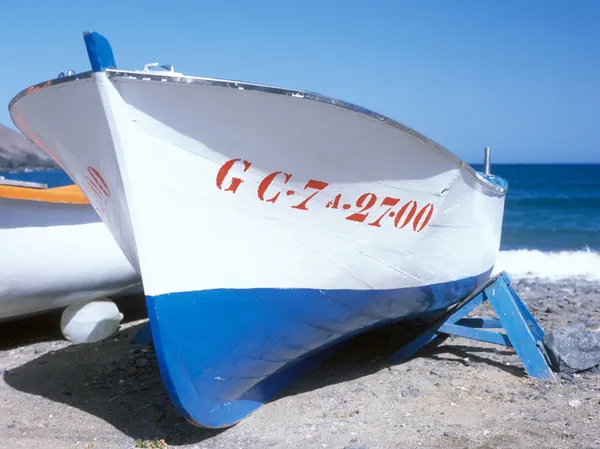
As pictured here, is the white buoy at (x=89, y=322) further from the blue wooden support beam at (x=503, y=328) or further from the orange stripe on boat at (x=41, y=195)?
the blue wooden support beam at (x=503, y=328)

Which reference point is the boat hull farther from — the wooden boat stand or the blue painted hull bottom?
the wooden boat stand

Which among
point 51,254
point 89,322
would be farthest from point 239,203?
point 89,322

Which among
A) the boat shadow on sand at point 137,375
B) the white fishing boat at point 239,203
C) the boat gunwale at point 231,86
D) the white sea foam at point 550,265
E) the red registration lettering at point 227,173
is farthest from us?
the white sea foam at point 550,265

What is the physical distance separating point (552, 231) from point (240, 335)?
21573mm

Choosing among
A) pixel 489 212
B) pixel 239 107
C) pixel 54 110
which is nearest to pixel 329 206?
pixel 239 107

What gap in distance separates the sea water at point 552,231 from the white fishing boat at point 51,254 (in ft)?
26.5

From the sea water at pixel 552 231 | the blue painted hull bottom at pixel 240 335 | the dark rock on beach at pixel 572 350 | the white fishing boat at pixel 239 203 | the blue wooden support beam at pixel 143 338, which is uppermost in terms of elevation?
the white fishing boat at pixel 239 203

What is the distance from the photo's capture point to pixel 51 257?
5684 mm

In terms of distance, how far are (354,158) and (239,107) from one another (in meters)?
0.74

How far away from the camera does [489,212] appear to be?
Result: 5391 mm

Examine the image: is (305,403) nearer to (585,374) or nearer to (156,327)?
(156,327)

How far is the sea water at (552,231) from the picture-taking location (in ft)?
41.2

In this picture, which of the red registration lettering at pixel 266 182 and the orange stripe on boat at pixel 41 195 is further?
the orange stripe on boat at pixel 41 195

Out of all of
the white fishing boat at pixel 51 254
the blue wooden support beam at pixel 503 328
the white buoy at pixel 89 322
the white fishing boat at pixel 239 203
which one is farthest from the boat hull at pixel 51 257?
the blue wooden support beam at pixel 503 328
